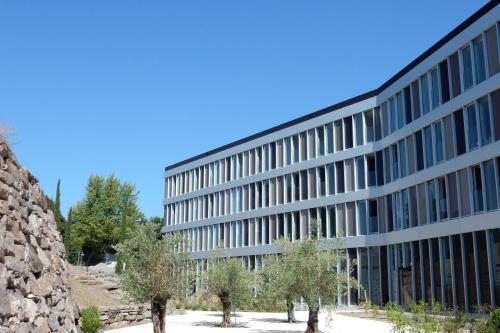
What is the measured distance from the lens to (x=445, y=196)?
1415 inches

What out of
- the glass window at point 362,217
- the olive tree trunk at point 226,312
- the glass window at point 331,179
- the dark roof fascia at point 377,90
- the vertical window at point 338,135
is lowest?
the olive tree trunk at point 226,312

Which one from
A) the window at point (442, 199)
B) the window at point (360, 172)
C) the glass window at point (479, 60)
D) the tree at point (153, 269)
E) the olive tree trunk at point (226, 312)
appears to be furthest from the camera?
the window at point (360, 172)

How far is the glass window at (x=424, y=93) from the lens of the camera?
3881cm

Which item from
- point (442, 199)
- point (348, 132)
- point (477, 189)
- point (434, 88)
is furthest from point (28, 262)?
point (348, 132)

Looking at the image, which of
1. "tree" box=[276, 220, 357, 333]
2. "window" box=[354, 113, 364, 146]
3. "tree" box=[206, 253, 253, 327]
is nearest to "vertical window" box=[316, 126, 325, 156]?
"window" box=[354, 113, 364, 146]

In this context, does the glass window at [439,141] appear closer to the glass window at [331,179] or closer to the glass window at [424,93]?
the glass window at [424,93]

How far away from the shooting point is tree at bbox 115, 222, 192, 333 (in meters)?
20.8

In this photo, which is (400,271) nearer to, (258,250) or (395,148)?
(395,148)

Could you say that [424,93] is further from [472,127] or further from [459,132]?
[472,127]

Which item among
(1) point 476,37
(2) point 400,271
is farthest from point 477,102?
(2) point 400,271

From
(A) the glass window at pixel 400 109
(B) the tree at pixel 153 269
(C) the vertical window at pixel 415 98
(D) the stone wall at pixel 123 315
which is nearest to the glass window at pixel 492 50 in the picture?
(C) the vertical window at pixel 415 98

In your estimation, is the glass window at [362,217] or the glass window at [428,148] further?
the glass window at [362,217]

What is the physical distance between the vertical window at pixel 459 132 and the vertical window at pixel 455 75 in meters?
1.33

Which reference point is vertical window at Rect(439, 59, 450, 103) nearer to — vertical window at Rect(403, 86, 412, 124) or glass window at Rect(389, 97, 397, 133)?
vertical window at Rect(403, 86, 412, 124)
